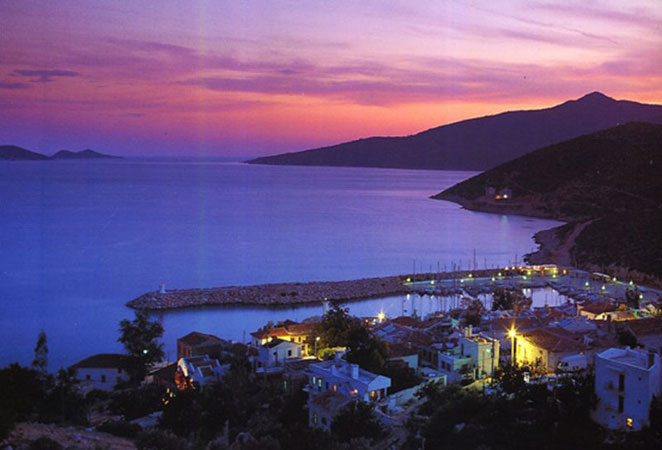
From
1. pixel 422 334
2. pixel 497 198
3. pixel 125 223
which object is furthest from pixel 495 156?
pixel 422 334

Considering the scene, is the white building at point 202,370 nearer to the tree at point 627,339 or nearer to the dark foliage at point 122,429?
the dark foliage at point 122,429

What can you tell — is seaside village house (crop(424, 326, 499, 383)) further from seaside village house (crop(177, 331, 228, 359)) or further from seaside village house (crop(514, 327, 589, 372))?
seaside village house (crop(177, 331, 228, 359))

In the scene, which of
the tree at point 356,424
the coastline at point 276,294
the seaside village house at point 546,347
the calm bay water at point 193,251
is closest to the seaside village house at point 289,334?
the calm bay water at point 193,251

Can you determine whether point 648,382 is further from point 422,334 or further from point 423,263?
point 423,263

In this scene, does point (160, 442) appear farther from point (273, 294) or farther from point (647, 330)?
point (273, 294)

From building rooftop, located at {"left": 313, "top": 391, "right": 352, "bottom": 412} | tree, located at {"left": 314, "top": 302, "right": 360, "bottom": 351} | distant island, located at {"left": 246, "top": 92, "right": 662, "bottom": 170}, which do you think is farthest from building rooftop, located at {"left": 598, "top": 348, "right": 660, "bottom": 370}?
distant island, located at {"left": 246, "top": 92, "right": 662, "bottom": 170}

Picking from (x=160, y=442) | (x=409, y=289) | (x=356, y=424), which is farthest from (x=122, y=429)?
(x=409, y=289)
